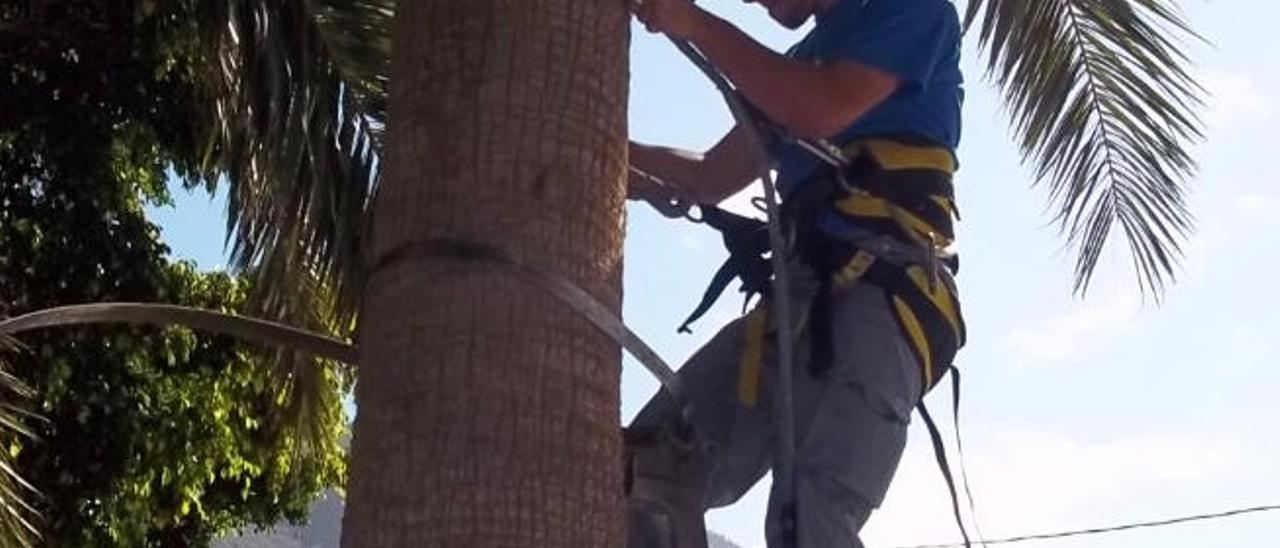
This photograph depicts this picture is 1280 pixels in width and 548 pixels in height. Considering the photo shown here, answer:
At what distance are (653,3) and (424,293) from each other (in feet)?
1.96

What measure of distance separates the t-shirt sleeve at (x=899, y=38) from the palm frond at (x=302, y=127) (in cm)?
330

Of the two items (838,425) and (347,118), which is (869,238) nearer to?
(838,425)

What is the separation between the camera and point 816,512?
109 inches

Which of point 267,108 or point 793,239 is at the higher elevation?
point 267,108

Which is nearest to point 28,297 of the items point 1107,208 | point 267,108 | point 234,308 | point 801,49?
point 234,308

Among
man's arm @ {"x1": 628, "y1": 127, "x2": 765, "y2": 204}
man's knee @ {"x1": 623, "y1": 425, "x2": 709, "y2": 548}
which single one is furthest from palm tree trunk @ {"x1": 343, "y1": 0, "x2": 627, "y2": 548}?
man's arm @ {"x1": 628, "y1": 127, "x2": 765, "y2": 204}

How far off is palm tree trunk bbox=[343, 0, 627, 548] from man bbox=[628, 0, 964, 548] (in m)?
0.33

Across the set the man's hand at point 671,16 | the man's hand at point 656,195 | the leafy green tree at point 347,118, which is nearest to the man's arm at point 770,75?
the man's hand at point 671,16

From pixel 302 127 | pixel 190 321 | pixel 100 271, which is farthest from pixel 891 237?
pixel 100 271

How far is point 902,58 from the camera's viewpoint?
117 inches

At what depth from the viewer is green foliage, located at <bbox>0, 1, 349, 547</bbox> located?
27.5 ft

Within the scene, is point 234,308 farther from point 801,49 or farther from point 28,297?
point 801,49

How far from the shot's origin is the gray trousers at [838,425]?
2797 millimetres

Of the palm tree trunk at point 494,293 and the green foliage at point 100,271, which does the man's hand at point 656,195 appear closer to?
the palm tree trunk at point 494,293
